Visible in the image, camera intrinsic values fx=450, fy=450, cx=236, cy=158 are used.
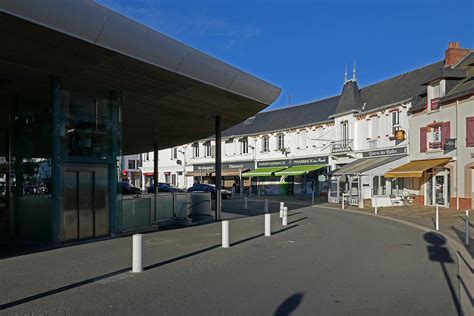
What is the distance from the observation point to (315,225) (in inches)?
715

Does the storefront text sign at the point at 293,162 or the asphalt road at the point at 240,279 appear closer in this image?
the asphalt road at the point at 240,279

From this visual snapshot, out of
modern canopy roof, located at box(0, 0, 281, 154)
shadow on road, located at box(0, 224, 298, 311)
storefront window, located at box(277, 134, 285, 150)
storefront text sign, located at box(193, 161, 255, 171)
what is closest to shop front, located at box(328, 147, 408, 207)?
storefront window, located at box(277, 134, 285, 150)

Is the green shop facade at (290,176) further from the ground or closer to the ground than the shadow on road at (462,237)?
further from the ground

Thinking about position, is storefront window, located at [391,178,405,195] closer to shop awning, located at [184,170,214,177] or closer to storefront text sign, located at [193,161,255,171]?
storefront text sign, located at [193,161,255,171]

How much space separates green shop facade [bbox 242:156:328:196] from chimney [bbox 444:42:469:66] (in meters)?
13.6

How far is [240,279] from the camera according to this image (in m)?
8.18

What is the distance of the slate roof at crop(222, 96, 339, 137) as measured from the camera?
136 feet

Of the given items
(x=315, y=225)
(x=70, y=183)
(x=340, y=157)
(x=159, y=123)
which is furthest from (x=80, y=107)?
(x=340, y=157)

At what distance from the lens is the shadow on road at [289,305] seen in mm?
6156

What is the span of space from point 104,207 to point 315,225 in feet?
27.9

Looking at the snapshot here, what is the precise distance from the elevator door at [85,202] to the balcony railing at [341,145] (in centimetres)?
2574

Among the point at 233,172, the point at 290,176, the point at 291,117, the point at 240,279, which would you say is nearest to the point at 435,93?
the point at 290,176

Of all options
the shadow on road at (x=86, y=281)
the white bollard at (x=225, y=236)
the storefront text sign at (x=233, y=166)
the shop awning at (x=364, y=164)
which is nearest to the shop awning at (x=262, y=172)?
the storefront text sign at (x=233, y=166)

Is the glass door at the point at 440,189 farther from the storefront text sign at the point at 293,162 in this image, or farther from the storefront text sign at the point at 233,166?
the storefront text sign at the point at 233,166
